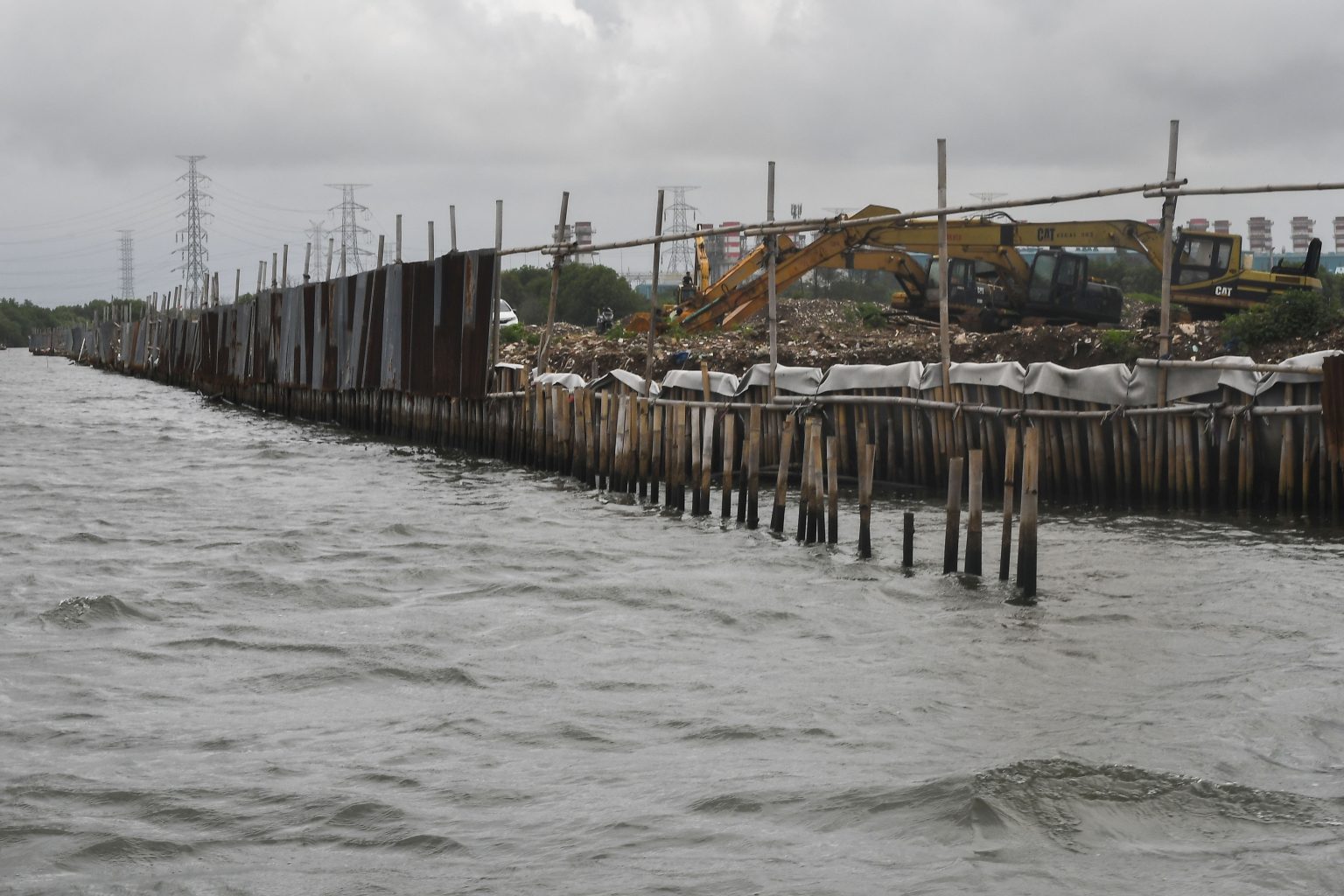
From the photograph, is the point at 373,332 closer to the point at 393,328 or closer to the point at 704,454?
→ the point at 393,328

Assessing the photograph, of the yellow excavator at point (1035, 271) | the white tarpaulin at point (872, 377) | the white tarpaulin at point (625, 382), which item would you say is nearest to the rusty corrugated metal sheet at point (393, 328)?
the yellow excavator at point (1035, 271)

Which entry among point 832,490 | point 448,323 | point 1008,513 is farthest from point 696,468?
point 448,323

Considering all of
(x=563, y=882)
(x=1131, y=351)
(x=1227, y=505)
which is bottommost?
(x=563, y=882)

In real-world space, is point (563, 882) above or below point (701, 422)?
below

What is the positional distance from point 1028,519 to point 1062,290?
696 inches

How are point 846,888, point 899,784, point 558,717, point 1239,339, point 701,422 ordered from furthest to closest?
1. point 1239,339
2. point 701,422
3. point 558,717
4. point 899,784
5. point 846,888

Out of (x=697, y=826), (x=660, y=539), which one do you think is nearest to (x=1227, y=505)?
(x=660, y=539)

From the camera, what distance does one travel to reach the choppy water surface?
6145 mm

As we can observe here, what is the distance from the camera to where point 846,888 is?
5.84 meters

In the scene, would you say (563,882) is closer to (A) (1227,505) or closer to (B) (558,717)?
(B) (558,717)

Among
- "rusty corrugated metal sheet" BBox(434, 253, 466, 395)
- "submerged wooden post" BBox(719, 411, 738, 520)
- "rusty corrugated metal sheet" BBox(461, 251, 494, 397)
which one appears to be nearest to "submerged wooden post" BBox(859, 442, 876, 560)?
"submerged wooden post" BBox(719, 411, 738, 520)

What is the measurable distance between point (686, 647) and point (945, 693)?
1.99m

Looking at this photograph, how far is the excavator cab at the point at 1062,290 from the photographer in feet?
90.0

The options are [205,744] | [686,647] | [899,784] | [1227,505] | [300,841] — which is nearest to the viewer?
[300,841]
